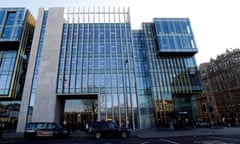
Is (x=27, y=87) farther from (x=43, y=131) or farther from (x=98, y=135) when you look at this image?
(x=98, y=135)

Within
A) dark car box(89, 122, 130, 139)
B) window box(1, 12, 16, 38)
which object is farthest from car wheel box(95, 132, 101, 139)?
window box(1, 12, 16, 38)

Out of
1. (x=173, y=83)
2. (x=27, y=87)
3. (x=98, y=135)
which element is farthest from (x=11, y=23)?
(x=173, y=83)

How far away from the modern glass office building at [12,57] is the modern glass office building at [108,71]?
4183mm

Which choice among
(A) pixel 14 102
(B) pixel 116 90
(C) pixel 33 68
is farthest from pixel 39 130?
(A) pixel 14 102

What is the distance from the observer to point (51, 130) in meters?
17.2

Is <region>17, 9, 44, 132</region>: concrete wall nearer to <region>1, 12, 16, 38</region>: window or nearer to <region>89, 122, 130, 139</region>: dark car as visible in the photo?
<region>1, 12, 16, 38</region>: window

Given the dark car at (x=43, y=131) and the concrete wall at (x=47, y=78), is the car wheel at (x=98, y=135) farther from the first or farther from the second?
the concrete wall at (x=47, y=78)

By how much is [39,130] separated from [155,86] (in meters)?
28.7

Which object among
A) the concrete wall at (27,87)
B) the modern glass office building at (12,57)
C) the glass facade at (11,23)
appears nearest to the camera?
the concrete wall at (27,87)

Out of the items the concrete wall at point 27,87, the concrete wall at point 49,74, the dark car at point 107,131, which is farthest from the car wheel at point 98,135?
the concrete wall at point 27,87

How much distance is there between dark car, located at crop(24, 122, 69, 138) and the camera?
16672 mm

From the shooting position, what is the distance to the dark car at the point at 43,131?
16672 mm

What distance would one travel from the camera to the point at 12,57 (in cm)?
3431

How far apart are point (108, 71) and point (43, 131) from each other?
1842cm
